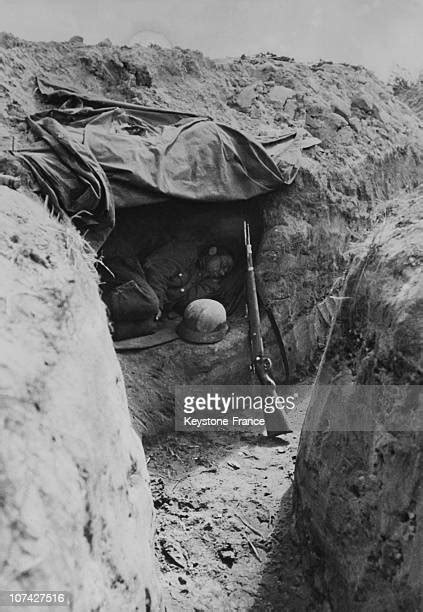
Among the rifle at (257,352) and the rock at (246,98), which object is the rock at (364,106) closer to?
the rock at (246,98)

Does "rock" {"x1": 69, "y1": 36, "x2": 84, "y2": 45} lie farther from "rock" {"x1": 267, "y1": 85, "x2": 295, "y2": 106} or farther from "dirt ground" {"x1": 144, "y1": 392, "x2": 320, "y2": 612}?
"dirt ground" {"x1": 144, "y1": 392, "x2": 320, "y2": 612}

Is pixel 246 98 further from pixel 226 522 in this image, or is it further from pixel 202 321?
pixel 226 522

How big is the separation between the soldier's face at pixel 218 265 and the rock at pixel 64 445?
327 cm

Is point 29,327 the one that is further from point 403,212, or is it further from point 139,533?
point 403,212

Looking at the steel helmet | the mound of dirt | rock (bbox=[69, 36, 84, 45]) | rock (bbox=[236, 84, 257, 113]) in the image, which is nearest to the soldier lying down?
the steel helmet

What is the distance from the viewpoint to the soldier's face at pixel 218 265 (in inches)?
247

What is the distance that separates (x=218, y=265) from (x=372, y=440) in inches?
134

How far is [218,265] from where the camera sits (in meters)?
6.30

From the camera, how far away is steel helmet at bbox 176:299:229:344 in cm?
589

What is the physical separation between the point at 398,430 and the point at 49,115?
4.41 m

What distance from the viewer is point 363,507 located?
320 centimetres

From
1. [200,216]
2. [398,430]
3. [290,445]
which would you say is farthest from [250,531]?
[200,216]

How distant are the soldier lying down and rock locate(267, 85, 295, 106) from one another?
2623mm

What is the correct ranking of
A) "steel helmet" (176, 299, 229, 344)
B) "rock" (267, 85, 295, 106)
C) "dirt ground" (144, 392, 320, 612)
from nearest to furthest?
"dirt ground" (144, 392, 320, 612), "steel helmet" (176, 299, 229, 344), "rock" (267, 85, 295, 106)
